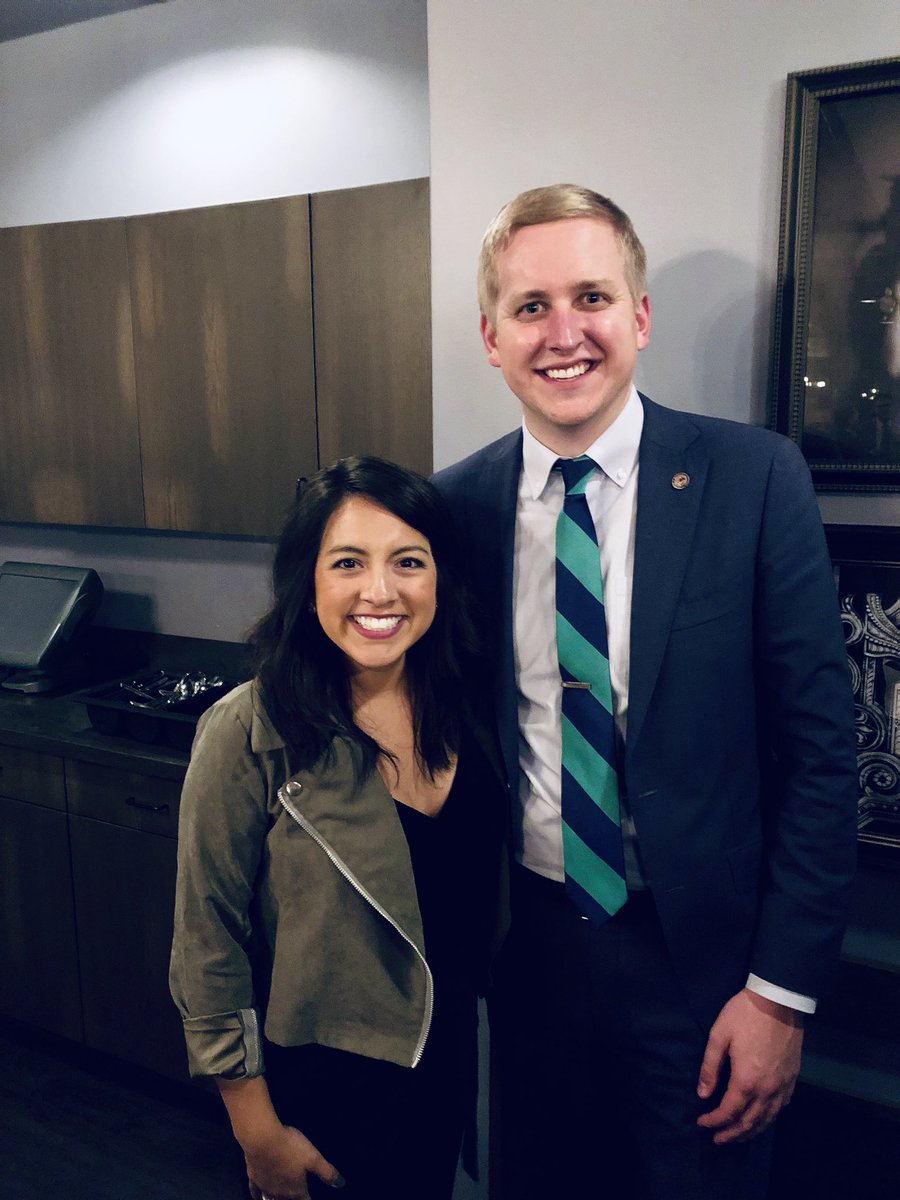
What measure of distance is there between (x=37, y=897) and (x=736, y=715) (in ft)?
6.49

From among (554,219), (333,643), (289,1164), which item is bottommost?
(289,1164)

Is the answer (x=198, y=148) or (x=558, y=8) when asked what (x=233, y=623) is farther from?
(x=558, y=8)

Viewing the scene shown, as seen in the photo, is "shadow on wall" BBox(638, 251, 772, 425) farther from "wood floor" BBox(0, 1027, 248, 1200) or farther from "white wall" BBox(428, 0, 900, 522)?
"wood floor" BBox(0, 1027, 248, 1200)

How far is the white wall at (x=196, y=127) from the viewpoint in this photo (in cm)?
236

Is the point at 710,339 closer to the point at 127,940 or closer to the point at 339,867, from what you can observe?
the point at 339,867

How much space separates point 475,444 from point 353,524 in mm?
665

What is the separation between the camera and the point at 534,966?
134 cm

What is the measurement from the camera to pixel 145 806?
2.16 metres

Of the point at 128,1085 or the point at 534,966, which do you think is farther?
the point at 128,1085

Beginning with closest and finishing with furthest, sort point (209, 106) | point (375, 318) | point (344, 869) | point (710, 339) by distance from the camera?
point (344, 869)
point (710, 339)
point (375, 318)
point (209, 106)

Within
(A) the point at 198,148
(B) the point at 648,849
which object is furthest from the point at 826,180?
(A) the point at 198,148

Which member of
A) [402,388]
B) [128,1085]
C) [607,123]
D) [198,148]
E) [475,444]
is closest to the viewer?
[607,123]

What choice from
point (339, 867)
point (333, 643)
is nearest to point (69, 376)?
point (333, 643)

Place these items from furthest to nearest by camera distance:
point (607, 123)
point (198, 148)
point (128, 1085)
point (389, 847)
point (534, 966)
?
point (198, 148) → point (128, 1085) → point (607, 123) → point (534, 966) → point (389, 847)
